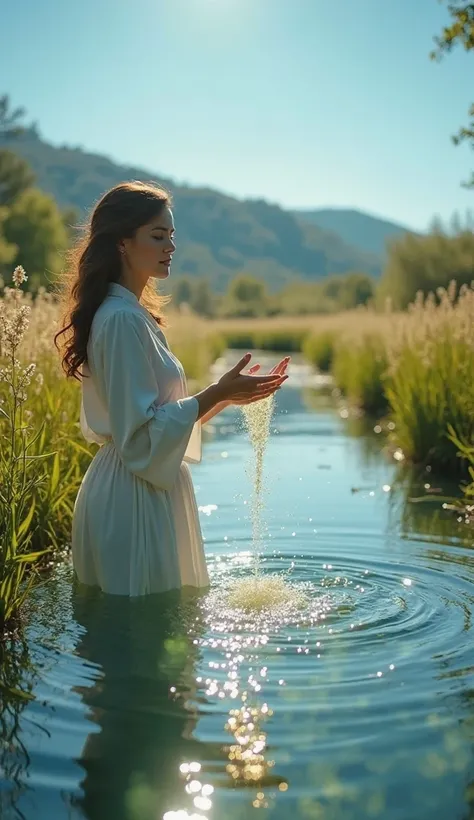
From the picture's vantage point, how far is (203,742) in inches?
122

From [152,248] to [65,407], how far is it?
8.66 ft

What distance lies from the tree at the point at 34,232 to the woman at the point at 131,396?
40.2m

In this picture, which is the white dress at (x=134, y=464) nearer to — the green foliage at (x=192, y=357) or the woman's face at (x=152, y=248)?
the woman's face at (x=152, y=248)

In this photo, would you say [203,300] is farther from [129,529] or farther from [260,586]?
[129,529]

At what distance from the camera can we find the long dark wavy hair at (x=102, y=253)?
405 centimetres

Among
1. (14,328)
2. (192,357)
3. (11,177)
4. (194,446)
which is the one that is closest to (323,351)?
(192,357)

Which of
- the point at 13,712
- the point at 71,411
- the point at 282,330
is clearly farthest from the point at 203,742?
the point at 282,330

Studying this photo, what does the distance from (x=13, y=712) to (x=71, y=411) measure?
11.5ft

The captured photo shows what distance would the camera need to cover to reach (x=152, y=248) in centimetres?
411

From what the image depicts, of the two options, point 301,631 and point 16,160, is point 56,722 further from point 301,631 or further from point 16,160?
point 16,160

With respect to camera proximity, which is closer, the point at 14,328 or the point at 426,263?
A: the point at 14,328

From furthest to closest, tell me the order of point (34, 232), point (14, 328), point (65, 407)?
point (34, 232) < point (65, 407) < point (14, 328)

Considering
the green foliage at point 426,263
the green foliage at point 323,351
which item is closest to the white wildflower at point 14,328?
the green foliage at point 323,351

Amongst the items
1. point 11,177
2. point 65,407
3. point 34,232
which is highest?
point 11,177
